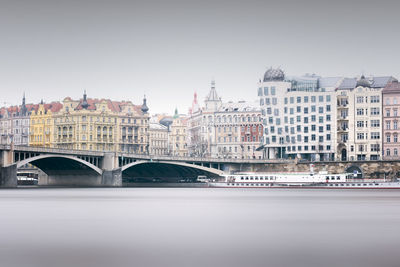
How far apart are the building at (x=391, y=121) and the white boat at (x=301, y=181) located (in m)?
13.8

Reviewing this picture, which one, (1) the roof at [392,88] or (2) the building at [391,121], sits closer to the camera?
(2) the building at [391,121]

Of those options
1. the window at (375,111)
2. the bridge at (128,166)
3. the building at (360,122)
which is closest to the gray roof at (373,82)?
the building at (360,122)

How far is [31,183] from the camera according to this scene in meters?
190

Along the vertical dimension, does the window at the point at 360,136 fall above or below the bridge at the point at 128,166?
above

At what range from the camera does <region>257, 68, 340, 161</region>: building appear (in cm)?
17600

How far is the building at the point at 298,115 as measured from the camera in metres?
176

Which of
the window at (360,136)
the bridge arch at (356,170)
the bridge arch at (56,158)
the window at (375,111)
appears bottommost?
the bridge arch at (356,170)

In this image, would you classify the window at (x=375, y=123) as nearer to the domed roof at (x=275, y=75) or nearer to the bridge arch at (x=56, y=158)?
the domed roof at (x=275, y=75)

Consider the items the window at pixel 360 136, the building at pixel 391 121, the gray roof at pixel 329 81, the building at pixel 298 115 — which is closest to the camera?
the building at pixel 391 121

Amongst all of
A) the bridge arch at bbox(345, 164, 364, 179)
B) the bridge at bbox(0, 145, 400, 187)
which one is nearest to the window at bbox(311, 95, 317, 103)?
the bridge at bbox(0, 145, 400, 187)

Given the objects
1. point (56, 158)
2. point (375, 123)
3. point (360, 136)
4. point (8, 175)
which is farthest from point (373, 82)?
point (8, 175)

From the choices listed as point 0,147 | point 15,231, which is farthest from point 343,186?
point 15,231

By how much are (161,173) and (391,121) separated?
49875mm

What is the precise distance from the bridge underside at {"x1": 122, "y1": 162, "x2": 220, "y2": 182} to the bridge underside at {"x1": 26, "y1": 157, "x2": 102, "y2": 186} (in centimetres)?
1393
